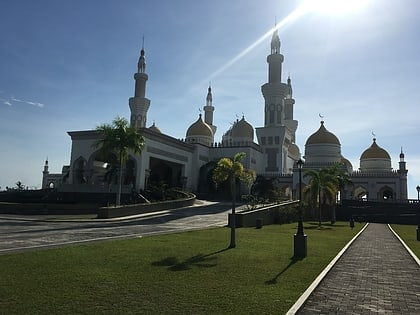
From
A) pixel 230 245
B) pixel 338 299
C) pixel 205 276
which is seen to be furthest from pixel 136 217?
pixel 338 299

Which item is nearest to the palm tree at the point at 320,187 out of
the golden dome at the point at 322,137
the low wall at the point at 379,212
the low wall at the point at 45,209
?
the low wall at the point at 379,212

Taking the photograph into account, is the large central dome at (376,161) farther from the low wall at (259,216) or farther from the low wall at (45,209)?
the low wall at (45,209)

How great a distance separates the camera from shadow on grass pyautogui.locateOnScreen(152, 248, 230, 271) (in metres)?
11.1

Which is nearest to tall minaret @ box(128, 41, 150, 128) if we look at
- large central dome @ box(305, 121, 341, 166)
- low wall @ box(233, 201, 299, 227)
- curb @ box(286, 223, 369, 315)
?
large central dome @ box(305, 121, 341, 166)

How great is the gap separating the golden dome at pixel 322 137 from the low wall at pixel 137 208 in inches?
1156

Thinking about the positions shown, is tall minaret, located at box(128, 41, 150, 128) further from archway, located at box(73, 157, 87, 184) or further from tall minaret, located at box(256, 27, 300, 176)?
tall minaret, located at box(256, 27, 300, 176)

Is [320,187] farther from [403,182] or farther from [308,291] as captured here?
[403,182]

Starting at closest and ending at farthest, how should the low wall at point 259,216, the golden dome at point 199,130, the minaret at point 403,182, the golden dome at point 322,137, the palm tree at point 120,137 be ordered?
the low wall at point 259,216, the palm tree at point 120,137, the minaret at point 403,182, the golden dome at point 322,137, the golden dome at point 199,130

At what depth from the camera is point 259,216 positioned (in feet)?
105

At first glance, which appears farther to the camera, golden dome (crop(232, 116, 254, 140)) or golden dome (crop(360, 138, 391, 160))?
golden dome (crop(232, 116, 254, 140))

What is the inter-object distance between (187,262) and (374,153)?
2553 inches

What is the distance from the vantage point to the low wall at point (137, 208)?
32.2 meters

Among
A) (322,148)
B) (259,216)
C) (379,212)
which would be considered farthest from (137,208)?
(322,148)

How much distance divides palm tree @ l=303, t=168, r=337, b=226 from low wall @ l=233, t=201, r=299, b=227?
2404mm
